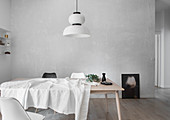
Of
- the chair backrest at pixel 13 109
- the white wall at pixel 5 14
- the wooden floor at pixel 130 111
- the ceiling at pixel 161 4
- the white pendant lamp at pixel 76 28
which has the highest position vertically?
the ceiling at pixel 161 4

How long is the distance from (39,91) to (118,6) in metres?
3.37

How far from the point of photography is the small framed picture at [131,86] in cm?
421

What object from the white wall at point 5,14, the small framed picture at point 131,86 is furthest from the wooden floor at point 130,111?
the white wall at point 5,14

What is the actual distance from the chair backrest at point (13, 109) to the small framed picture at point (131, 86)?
331 centimetres

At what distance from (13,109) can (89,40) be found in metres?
3.18

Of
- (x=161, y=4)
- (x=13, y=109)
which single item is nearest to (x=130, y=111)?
(x=13, y=109)

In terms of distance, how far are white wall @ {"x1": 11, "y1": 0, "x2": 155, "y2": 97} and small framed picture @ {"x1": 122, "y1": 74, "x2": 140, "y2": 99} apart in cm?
16

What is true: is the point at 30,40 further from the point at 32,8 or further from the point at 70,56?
the point at 70,56

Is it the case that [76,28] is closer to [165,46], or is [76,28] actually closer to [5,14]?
[5,14]

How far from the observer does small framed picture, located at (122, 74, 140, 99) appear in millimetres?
4215

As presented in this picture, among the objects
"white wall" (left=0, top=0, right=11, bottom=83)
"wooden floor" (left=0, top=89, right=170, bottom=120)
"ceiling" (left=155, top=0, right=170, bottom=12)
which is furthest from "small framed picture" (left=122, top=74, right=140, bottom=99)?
"white wall" (left=0, top=0, right=11, bottom=83)

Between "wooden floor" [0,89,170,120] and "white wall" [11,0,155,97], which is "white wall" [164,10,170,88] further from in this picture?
"wooden floor" [0,89,170,120]

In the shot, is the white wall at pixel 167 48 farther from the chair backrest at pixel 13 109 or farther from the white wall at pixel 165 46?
the chair backrest at pixel 13 109

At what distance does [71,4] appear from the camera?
14.1ft
